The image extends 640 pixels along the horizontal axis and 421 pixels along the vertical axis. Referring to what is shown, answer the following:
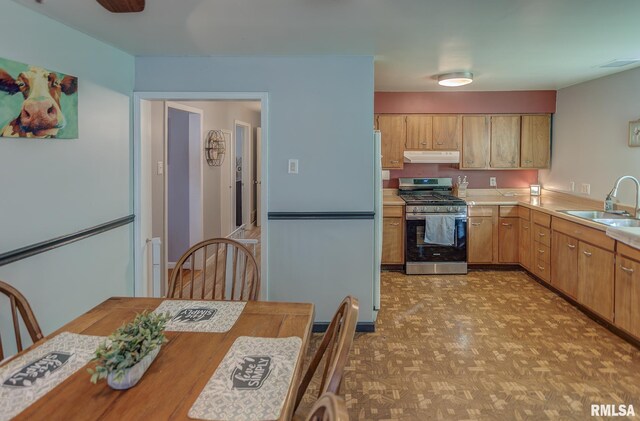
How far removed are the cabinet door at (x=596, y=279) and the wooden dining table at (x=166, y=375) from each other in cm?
262

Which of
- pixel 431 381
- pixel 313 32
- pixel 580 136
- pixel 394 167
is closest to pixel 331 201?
pixel 313 32

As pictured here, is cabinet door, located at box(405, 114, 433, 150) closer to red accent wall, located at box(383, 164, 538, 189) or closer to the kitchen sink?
red accent wall, located at box(383, 164, 538, 189)

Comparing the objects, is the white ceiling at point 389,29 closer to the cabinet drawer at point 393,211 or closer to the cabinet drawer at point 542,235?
the cabinet drawer at point 542,235

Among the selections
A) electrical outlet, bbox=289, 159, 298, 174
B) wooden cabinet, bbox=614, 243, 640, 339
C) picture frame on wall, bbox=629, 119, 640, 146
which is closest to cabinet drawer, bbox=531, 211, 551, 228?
picture frame on wall, bbox=629, 119, 640, 146

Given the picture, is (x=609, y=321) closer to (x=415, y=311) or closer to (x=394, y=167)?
(x=415, y=311)

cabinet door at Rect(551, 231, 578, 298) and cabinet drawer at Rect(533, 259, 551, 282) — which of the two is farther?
cabinet drawer at Rect(533, 259, 551, 282)

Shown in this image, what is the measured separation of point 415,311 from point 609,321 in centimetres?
146

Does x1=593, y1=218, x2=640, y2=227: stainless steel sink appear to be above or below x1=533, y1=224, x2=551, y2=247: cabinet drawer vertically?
above

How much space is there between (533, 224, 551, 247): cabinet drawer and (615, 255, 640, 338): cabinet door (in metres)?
1.10

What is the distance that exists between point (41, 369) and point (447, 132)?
474 centimetres

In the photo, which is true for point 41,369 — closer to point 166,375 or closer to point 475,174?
point 166,375

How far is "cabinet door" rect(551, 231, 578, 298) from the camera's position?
3.64 metres

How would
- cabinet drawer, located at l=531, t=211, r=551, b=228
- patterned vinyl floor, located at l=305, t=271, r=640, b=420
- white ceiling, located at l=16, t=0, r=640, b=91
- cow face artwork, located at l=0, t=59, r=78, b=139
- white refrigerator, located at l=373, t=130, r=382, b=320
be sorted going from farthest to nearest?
cabinet drawer, located at l=531, t=211, r=551, b=228 < white refrigerator, located at l=373, t=130, r=382, b=320 < patterned vinyl floor, located at l=305, t=271, r=640, b=420 < white ceiling, located at l=16, t=0, r=640, b=91 < cow face artwork, located at l=0, t=59, r=78, b=139

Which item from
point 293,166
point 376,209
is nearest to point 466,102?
point 376,209
